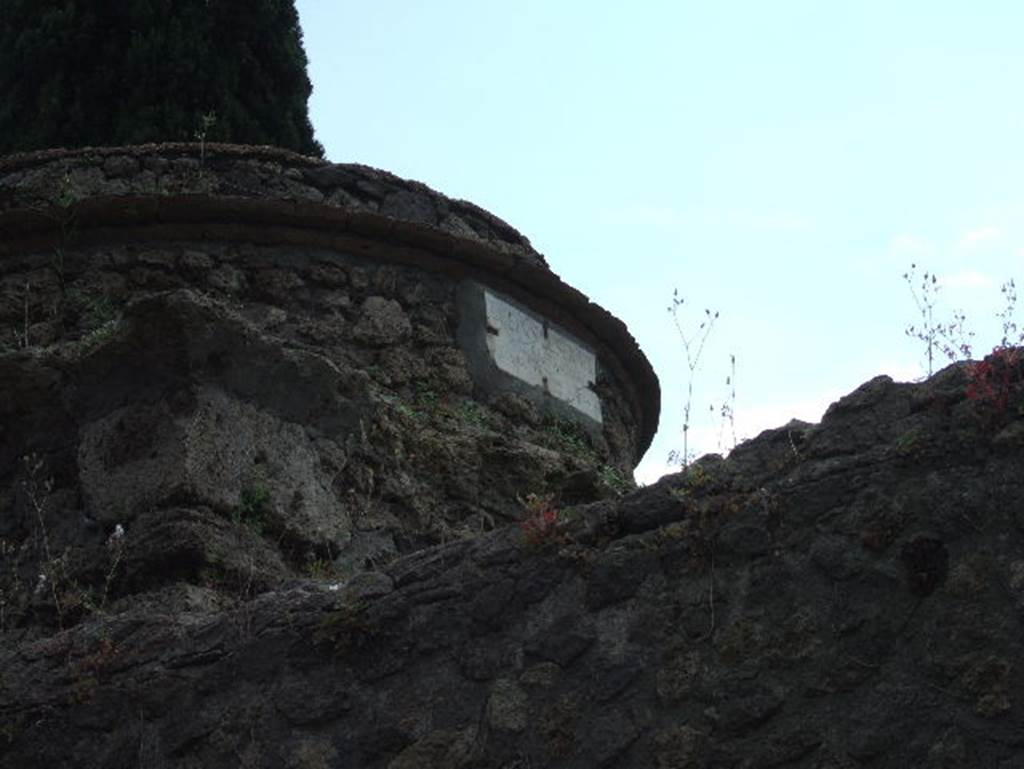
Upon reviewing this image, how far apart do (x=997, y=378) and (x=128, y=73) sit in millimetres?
6838

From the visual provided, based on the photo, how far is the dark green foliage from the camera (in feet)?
30.4

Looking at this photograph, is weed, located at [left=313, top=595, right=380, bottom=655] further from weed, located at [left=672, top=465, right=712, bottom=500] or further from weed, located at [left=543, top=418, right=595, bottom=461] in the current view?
weed, located at [left=543, top=418, right=595, bottom=461]

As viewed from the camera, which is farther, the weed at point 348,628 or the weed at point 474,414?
the weed at point 474,414

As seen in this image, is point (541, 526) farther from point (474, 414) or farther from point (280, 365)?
point (474, 414)

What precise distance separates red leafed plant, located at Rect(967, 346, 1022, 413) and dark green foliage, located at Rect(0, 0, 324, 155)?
6.32 metres

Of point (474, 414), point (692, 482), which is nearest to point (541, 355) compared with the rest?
point (474, 414)

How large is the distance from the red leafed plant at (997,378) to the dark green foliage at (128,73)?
6318 millimetres

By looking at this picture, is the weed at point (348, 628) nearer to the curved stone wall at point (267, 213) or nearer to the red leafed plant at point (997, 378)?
the red leafed plant at point (997, 378)

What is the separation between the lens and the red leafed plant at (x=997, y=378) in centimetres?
341

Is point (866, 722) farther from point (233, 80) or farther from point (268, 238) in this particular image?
A: point (233, 80)

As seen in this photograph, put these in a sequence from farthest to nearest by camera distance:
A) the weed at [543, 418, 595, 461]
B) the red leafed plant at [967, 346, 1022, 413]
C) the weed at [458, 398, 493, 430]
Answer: the weed at [543, 418, 595, 461], the weed at [458, 398, 493, 430], the red leafed plant at [967, 346, 1022, 413]

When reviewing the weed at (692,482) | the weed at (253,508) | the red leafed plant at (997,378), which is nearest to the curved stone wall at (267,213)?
the weed at (253,508)

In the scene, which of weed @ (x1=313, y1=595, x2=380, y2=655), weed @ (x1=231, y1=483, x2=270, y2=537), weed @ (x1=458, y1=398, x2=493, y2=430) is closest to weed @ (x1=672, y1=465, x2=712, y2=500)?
weed @ (x1=313, y1=595, x2=380, y2=655)

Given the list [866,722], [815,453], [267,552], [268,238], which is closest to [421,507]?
[267,552]
